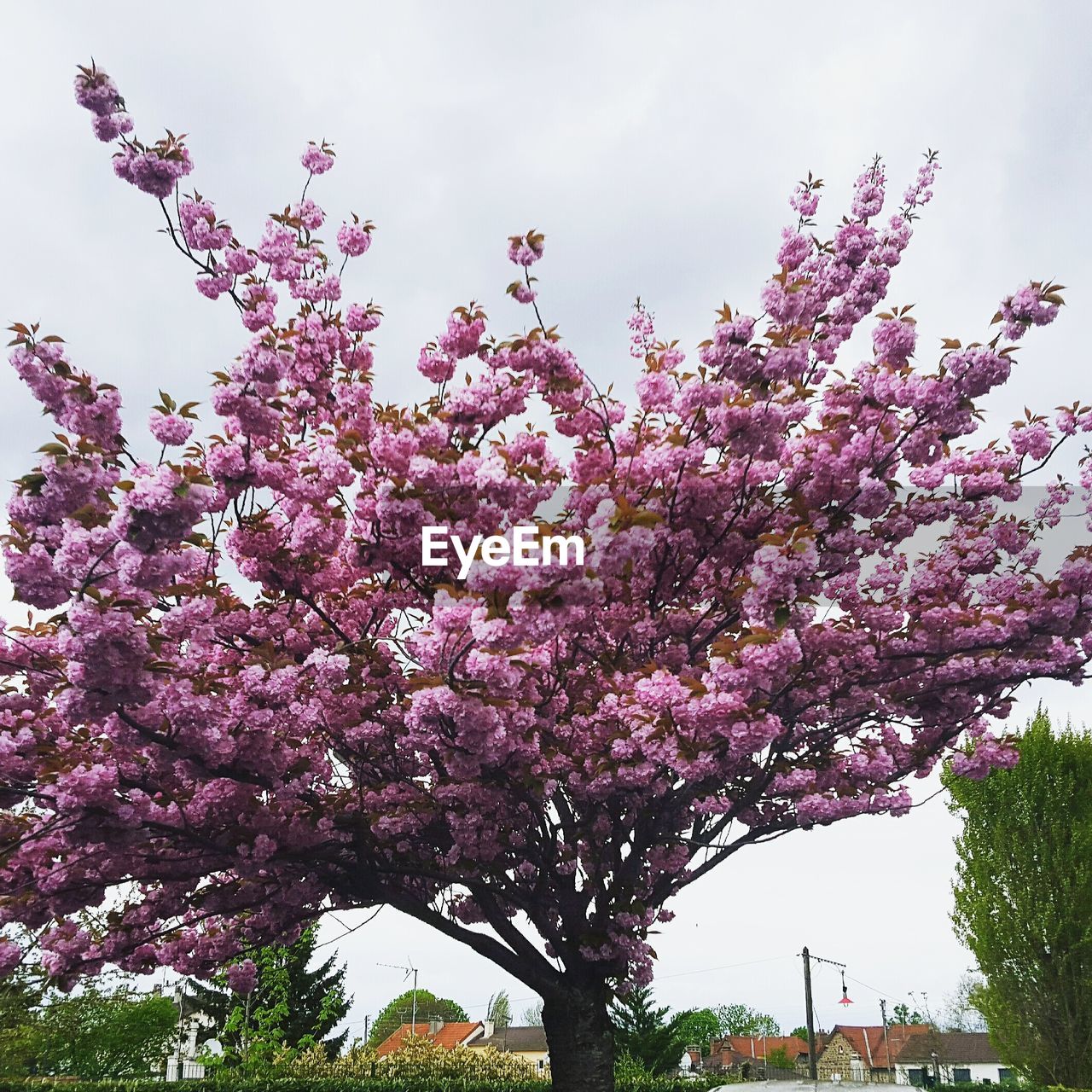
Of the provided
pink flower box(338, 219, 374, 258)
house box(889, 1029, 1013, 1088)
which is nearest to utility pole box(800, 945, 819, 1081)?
pink flower box(338, 219, 374, 258)

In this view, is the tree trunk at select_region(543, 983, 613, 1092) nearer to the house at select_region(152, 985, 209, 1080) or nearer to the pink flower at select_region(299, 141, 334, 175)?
the pink flower at select_region(299, 141, 334, 175)

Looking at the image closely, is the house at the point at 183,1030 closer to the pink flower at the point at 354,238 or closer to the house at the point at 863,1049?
the pink flower at the point at 354,238

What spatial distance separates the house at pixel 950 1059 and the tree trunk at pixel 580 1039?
213 ft

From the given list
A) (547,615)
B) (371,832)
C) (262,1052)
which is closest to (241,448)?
(547,615)

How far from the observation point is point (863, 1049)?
78.2 metres

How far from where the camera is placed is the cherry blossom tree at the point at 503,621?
689 cm

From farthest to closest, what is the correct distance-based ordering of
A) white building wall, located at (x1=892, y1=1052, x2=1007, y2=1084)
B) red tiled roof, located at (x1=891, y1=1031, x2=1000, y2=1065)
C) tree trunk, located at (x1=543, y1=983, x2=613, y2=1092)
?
red tiled roof, located at (x1=891, y1=1031, x2=1000, y2=1065), white building wall, located at (x1=892, y1=1052, x2=1007, y2=1084), tree trunk, located at (x1=543, y1=983, x2=613, y2=1092)

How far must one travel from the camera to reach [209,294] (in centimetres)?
909

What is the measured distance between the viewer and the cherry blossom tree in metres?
6.89

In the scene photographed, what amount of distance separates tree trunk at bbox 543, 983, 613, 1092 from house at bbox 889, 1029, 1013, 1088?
64930 millimetres

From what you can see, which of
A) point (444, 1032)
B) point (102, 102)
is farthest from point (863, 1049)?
point (102, 102)

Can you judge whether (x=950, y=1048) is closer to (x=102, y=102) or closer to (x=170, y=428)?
(x=170, y=428)

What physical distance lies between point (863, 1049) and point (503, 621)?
86731 mm

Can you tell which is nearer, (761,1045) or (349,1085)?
(349,1085)
